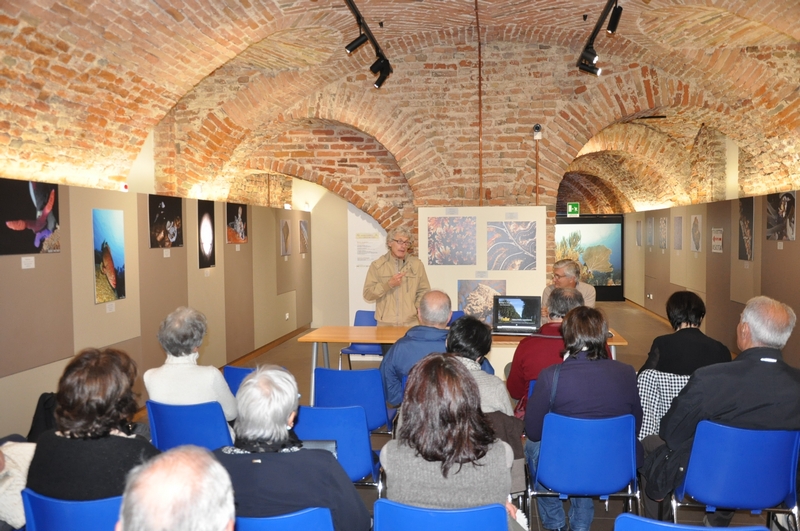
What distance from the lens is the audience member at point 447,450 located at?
7.04ft

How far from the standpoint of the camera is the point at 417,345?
404 cm

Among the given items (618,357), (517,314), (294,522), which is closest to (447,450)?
(294,522)

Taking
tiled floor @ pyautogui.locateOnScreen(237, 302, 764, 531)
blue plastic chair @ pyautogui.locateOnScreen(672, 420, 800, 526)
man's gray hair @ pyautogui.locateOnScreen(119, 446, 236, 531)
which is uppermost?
man's gray hair @ pyautogui.locateOnScreen(119, 446, 236, 531)

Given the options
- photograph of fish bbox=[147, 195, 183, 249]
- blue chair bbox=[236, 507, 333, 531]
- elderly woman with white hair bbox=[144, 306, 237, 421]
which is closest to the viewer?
blue chair bbox=[236, 507, 333, 531]

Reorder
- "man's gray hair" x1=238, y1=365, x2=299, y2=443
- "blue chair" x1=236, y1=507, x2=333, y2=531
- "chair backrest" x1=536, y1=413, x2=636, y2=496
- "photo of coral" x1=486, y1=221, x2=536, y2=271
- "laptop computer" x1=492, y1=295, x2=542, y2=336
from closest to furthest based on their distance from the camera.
A: "blue chair" x1=236, y1=507, x2=333, y2=531 → "man's gray hair" x1=238, y1=365, x2=299, y2=443 → "chair backrest" x1=536, y1=413, x2=636, y2=496 → "laptop computer" x1=492, y1=295, x2=542, y2=336 → "photo of coral" x1=486, y1=221, x2=536, y2=271

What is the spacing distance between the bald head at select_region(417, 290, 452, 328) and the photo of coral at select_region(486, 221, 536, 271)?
3.45 meters

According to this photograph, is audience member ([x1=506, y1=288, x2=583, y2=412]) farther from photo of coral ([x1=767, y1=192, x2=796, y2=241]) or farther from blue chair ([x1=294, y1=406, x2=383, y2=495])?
photo of coral ([x1=767, y1=192, x2=796, y2=241])

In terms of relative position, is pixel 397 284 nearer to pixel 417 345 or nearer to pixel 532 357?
pixel 417 345

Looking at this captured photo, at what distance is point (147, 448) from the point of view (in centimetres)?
237

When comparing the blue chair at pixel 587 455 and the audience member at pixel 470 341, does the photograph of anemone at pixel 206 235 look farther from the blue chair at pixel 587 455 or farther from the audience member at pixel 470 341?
the blue chair at pixel 587 455

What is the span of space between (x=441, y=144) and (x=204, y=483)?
23.3 ft

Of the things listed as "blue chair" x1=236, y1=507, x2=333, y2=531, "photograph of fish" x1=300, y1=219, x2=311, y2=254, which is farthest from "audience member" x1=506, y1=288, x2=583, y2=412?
"photograph of fish" x1=300, y1=219, x2=311, y2=254

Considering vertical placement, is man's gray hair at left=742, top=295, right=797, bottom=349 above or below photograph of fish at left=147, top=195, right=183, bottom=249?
below

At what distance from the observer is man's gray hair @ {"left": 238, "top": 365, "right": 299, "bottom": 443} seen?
7.10ft
